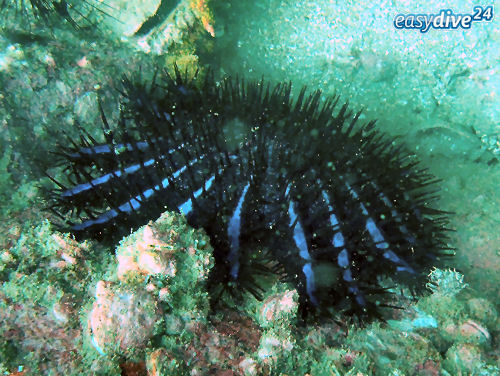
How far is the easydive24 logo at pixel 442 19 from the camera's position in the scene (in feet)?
18.7

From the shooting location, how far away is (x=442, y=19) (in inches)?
230

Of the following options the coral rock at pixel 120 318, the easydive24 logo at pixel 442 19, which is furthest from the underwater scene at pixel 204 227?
the easydive24 logo at pixel 442 19

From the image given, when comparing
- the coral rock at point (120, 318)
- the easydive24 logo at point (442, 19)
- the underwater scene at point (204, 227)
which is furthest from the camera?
the easydive24 logo at point (442, 19)

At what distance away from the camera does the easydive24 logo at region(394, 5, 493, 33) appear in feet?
18.7

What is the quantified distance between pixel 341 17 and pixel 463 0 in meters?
1.75

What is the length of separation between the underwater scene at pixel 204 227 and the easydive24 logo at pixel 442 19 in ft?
5.13

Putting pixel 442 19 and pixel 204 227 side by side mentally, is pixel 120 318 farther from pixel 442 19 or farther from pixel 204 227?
pixel 442 19

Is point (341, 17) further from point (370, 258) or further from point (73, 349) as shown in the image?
point (73, 349)

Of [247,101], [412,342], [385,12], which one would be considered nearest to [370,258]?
[412,342]

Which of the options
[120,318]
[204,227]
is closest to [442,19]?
[204,227]

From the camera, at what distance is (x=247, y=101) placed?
4.09 m

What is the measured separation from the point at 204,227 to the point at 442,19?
5.04 m

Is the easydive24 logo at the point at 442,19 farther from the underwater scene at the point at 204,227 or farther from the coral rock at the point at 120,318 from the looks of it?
the coral rock at the point at 120,318

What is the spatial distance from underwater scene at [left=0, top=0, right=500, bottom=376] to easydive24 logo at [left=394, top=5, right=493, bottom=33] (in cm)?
156
